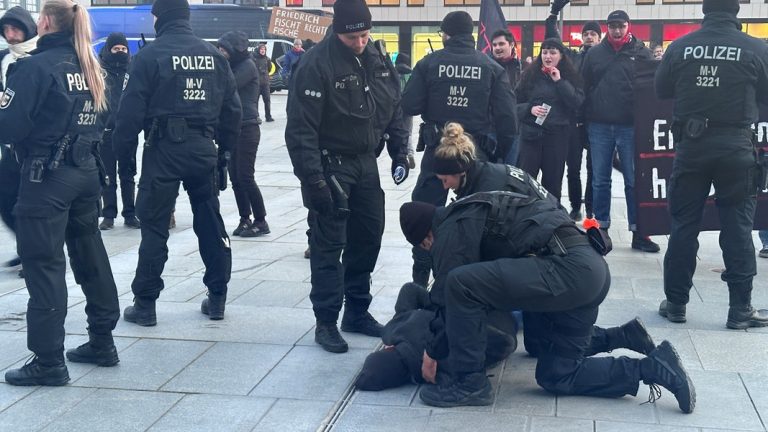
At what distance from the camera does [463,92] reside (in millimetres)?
6992

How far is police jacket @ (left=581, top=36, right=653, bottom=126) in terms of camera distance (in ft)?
29.0

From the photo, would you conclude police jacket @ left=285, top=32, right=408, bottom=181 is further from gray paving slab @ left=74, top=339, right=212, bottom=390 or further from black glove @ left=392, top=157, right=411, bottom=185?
gray paving slab @ left=74, top=339, right=212, bottom=390

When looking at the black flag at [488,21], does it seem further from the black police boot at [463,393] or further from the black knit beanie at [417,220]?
the black police boot at [463,393]

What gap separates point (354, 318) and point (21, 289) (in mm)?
2623

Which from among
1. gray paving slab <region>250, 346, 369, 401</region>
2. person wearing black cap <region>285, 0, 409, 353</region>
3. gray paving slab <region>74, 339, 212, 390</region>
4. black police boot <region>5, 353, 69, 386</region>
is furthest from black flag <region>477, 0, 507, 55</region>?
black police boot <region>5, 353, 69, 386</region>

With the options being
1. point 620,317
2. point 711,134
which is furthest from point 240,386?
point 711,134

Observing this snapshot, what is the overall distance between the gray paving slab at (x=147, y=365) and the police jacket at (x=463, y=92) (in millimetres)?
2233

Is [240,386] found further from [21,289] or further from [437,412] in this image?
[21,289]

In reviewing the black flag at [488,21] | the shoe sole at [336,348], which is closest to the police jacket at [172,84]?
the shoe sole at [336,348]

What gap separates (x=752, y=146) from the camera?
6.20m

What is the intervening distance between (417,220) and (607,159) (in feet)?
14.6

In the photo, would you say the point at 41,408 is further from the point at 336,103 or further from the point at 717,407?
the point at 717,407

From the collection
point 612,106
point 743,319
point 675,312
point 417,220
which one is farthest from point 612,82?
point 417,220

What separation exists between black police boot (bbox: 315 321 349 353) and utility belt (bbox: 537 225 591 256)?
1.48 meters
